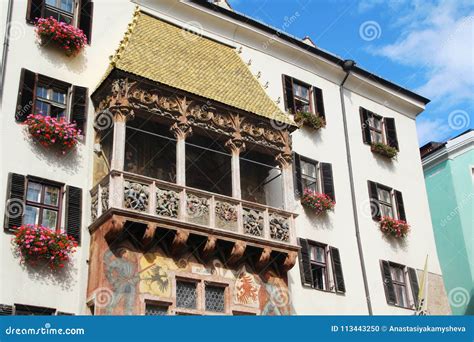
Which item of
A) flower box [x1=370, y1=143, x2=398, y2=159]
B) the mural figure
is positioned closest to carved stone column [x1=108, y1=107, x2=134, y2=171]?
the mural figure

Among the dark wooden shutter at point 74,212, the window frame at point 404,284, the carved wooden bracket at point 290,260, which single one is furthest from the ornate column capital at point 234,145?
the window frame at point 404,284

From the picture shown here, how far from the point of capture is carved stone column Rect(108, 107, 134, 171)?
16812 mm

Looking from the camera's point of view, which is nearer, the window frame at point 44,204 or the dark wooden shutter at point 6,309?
the dark wooden shutter at point 6,309

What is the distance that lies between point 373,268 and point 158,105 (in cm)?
963

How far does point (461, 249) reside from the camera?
91.8 feet

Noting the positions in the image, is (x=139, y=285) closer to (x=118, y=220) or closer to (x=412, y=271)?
(x=118, y=220)

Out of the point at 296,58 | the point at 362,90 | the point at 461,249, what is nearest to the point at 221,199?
the point at 296,58

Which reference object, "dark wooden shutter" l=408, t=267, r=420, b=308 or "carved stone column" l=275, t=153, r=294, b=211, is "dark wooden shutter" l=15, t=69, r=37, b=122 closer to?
"carved stone column" l=275, t=153, r=294, b=211

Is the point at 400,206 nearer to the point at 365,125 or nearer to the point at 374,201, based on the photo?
the point at 374,201

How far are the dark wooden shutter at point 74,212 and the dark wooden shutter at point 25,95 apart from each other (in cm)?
211

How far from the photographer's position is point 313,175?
23344 millimetres

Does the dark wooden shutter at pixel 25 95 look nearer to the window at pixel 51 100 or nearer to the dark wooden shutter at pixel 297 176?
the window at pixel 51 100

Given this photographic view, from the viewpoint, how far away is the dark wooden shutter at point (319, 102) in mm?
24656

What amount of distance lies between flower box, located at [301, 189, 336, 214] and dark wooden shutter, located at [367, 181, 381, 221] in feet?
8.36
